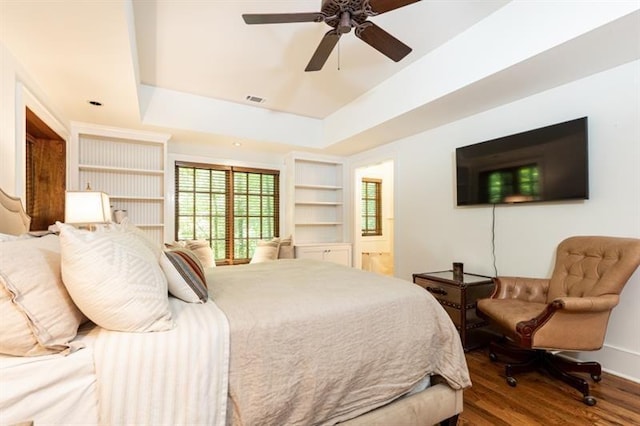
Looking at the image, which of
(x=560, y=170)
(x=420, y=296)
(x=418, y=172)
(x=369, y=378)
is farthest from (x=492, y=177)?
(x=369, y=378)

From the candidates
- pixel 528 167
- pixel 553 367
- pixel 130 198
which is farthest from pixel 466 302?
pixel 130 198

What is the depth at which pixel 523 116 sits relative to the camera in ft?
9.16

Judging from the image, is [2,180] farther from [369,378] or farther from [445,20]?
[445,20]

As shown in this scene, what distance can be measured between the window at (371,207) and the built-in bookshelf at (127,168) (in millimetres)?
3773

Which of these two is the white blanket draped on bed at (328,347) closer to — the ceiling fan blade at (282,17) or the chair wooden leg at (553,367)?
the chair wooden leg at (553,367)

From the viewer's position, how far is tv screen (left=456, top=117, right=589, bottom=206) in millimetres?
2371

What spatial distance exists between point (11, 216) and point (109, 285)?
1.31 metres

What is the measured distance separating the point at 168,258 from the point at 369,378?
1.10 m

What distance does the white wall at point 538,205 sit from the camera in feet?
7.16

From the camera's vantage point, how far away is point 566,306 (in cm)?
187

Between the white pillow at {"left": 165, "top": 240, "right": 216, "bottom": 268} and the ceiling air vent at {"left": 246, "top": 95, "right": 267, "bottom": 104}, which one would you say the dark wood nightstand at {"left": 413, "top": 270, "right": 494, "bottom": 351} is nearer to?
the white pillow at {"left": 165, "top": 240, "right": 216, "bottom": 268}

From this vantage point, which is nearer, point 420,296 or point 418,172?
point 420,296

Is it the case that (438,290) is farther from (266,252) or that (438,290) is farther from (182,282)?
(182,282)

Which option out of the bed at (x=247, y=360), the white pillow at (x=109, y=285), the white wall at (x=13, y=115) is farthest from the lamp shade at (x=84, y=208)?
the white pillow at (x=109, y=285)
